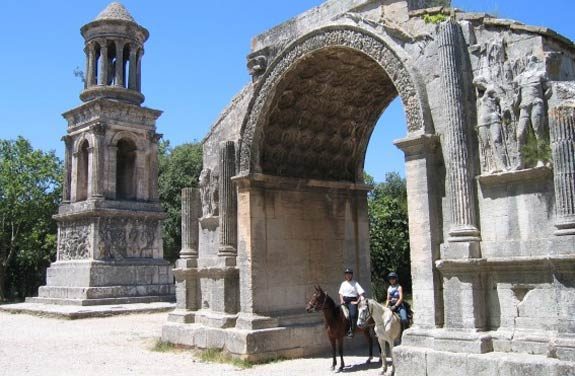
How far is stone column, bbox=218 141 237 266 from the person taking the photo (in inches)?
449

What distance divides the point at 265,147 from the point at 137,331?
724 centimetres

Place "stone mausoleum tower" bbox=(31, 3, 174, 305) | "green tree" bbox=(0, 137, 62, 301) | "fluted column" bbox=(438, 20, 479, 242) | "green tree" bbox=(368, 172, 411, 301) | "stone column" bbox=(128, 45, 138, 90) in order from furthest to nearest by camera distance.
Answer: "green tree" bbox=(0, 137, 62, 301) → "stone column" bbox=(128, 45, 138, 90) → "green tree" bbox=(368, 172, 411, 301) → "stone mausoleum tower" bbox=(31, 3, 174, 305) → "fluted column" bbox=(438, 20, 479, 242)

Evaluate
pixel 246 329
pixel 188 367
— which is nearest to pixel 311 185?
pixel 246 329

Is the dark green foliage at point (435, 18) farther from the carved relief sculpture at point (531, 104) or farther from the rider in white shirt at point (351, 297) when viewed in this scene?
the rider in white shirt at point (351, 297)

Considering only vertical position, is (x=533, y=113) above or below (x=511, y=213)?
above

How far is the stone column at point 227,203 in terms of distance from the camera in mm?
11414

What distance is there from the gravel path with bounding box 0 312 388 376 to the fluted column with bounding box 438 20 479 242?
3.16 meters

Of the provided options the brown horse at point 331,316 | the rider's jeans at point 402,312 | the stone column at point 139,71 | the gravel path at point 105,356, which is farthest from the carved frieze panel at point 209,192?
the stone column at point 139,71

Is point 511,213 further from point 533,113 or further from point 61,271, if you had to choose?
point 61,271

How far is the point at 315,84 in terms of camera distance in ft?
36.7

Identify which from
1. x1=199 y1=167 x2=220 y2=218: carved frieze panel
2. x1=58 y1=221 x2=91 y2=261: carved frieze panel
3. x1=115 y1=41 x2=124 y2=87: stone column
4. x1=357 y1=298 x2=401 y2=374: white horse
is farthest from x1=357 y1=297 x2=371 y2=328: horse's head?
x1=115 y1=41 x2=124 y2=87: stone column

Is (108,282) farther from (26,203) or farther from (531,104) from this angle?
(531,104)

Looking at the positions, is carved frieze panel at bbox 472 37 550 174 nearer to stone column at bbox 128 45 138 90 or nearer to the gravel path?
the gravel path

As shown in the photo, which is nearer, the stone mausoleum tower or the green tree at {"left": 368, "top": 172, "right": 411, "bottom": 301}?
the stone mausoleum tower
